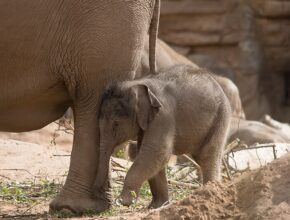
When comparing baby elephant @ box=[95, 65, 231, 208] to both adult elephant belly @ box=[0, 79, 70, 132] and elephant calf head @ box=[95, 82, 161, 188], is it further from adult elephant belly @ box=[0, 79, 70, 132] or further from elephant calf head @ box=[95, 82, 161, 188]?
adult elephant belly @ box=[0, 79, 70, 132]

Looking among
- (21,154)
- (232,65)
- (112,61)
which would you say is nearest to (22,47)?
(112,61)

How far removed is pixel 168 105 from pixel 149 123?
0.59 ft

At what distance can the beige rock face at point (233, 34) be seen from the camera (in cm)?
1892

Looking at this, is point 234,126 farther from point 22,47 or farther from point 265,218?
point 265,218

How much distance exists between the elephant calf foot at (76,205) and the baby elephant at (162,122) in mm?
167

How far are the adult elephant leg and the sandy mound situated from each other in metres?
1.55

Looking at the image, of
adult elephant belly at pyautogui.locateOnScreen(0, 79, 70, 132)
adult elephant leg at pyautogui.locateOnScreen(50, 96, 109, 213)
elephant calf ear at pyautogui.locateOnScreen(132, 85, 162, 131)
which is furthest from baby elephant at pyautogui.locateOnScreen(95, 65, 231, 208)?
adult elephant belly at pyautogui.locateOnScreen(0, 79, 70, 132)

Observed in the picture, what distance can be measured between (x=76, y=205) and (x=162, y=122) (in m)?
0.87

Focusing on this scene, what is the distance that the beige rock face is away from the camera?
18922mm

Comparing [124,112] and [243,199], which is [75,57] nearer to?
[124,112]

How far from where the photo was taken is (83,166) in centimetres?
681

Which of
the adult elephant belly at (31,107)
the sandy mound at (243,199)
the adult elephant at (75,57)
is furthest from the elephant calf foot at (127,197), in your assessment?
the sandy mound at (243,199)

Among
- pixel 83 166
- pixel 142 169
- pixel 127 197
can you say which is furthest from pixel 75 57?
pixel 127 197

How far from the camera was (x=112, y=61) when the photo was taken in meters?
6.70
